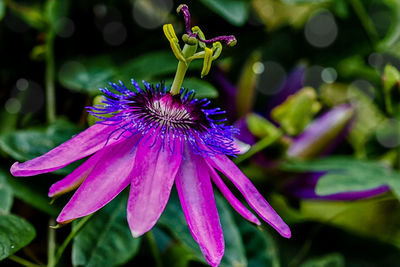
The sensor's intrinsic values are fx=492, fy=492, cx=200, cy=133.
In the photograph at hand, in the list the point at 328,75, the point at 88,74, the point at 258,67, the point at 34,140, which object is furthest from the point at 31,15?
the point at 328,75

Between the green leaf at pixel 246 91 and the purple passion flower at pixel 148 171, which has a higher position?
the purple passion flower at pixel 148 171

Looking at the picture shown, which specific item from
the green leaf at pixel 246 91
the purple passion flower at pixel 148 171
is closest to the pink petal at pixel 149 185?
the purple passion flower at pixel 148 171

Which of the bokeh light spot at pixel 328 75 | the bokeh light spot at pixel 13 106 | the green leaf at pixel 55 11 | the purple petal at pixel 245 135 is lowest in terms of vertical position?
the bokeh light spot at pixel 328 75

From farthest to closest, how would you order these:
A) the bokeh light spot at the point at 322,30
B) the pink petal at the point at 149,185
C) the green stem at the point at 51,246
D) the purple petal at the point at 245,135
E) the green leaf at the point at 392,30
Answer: the bokeh light spot at the point at 322,30 → the green leaf at the point at 392,30 → the purple petal at the point at 245,135 → the green stem at the point at 51,246 → the pink petal at the point at 149,185

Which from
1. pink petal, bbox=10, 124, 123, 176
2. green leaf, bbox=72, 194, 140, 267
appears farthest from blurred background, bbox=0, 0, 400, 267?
pink petal, bbox=10, 124, 123, 176

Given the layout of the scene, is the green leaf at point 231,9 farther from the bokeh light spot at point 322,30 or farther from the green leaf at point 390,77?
the bokeh light spot at point 322,30

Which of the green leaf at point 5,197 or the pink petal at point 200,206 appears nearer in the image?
the pink petal at point 200,206

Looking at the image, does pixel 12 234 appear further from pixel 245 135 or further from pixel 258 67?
pixel 258 67

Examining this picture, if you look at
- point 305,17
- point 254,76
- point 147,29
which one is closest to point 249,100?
point 254,76
